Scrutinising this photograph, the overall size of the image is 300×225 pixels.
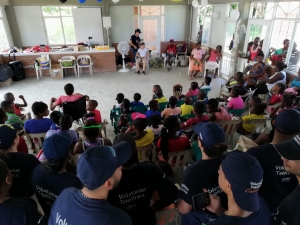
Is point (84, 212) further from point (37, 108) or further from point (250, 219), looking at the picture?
point (37, 108)

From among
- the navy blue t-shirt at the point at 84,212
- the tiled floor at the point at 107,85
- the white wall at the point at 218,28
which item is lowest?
the tiled floor at the point at 107,85

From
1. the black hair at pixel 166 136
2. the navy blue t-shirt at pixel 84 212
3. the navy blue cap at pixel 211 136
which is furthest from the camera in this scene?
the black hair at pixel 166 136

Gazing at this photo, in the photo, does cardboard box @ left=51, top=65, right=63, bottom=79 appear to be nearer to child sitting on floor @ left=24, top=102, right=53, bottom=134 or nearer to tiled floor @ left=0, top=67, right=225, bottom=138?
tiled floor @ left=0, top=67, right=225, bottom=138

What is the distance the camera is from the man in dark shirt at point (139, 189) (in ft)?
4.13

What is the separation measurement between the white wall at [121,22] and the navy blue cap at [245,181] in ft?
31.2

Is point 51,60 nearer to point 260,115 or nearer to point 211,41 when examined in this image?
point 211,41

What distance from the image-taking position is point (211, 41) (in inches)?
327

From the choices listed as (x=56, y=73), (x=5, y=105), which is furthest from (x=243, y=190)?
(x=56, y=73)

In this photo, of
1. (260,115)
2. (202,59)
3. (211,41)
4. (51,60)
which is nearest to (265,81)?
(260,115)

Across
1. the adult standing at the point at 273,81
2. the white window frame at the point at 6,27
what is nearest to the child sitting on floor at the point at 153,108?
the adult standing at the point at 273,81

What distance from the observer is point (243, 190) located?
973 millimetres

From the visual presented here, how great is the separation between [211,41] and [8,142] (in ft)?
26.2

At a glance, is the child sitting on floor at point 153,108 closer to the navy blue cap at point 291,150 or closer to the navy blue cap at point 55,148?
the navy blue cap at point 55,148

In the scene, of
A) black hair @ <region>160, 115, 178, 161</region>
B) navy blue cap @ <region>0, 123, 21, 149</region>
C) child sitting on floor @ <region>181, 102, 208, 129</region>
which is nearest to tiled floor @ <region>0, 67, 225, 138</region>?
child sitting on floor @ <region>181, 102, 208, 129</region>
